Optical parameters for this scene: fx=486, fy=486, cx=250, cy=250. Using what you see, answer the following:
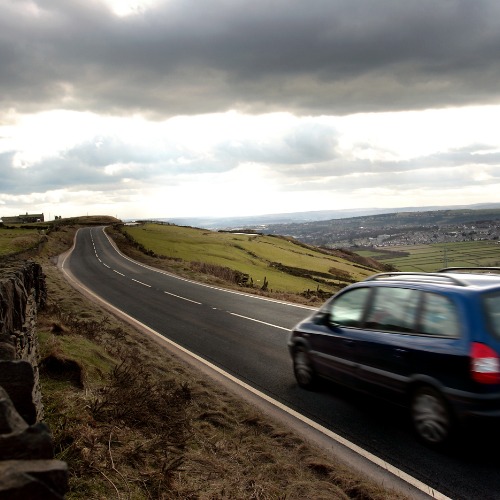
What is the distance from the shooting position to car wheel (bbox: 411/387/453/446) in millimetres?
5372

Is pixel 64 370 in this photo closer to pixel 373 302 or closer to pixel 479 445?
pixel 373 302

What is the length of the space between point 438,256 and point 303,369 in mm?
95815

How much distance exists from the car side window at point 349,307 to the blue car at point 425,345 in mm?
15

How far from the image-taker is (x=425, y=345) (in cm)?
557

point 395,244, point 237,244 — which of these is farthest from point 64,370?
point 395,244

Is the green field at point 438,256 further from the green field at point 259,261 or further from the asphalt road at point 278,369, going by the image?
the asphalt road at point 278,369

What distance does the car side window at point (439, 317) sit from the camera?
5.41m

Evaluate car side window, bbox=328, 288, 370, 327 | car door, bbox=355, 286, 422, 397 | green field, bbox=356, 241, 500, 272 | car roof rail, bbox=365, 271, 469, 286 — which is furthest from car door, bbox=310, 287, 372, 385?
green field, bbox=356, 241, 500, 272

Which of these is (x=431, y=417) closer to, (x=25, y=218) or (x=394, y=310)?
(x=394, y=310)

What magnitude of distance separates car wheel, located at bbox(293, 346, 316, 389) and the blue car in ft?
1.56

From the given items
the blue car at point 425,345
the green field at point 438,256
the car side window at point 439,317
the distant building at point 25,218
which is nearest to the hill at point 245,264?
the blue car at point 425,345

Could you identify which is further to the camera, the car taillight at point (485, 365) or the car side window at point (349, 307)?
the car side window at point (349, 307)

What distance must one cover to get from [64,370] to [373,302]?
15.0 feet

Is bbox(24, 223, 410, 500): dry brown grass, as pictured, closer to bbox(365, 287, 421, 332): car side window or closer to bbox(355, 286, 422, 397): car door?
bbox(355, 286, 422, 397): car door
